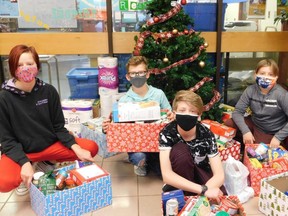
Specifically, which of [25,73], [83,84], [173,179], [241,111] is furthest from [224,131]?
[83,84]

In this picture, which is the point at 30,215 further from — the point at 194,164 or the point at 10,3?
the point at 10,3

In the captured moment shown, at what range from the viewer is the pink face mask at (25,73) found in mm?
2186

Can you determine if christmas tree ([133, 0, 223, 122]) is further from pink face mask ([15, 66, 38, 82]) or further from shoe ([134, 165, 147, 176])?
pink face mask ([15, 66, 38, 82])

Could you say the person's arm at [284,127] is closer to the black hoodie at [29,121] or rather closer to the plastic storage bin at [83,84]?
the black hoodie at [29,121]

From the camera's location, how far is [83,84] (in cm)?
371

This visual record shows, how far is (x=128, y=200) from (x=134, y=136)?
0.47 meters

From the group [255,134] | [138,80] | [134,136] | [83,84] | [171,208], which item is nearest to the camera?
[171,208]

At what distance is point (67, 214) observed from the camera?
210 cm

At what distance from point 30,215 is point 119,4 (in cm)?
238

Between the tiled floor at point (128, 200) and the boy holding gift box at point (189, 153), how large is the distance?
1.09ft

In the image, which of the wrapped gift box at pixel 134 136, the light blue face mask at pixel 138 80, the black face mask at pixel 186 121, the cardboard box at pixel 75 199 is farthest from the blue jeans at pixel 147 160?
the black face mask at pixel 186 121

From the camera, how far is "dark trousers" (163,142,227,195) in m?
1.96

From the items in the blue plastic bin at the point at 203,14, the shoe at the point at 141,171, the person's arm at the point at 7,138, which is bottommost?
the shoe at the point at 141,171

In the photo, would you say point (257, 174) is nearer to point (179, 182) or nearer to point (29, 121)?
point (179, 182)
